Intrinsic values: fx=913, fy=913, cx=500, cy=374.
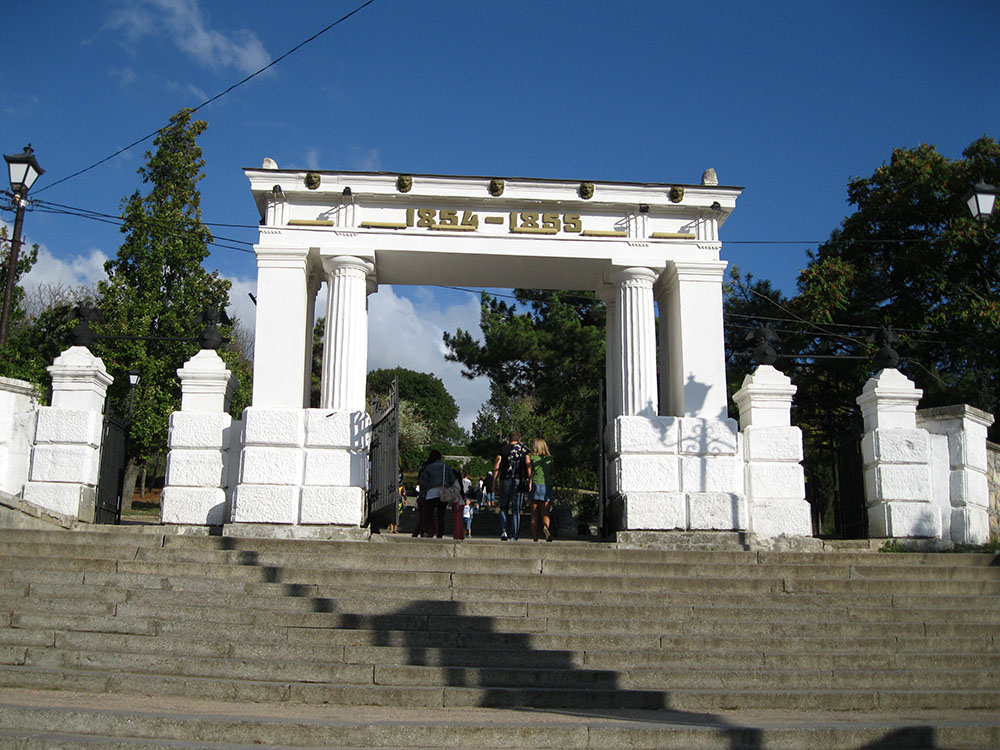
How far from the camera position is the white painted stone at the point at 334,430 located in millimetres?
12961

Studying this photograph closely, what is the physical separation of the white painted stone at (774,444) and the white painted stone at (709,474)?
0.49 m

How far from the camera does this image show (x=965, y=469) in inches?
521

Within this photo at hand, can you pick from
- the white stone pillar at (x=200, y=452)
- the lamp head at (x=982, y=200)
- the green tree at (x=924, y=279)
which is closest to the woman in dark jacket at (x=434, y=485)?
the white stone pillar at (x=200, y=452)

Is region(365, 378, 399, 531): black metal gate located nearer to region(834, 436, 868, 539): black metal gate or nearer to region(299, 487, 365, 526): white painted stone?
region(299, 487, 365, 526): white painted stone

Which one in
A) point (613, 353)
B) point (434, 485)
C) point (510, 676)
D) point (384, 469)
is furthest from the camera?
point (613, 353)

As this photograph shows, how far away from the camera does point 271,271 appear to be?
13.9m

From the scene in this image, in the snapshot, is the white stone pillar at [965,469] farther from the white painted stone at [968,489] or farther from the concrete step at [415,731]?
the concrete step at [415,731]

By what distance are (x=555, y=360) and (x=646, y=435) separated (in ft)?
46.9

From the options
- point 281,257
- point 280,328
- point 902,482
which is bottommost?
point 902,482

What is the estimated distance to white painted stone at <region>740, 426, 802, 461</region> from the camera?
1335cm

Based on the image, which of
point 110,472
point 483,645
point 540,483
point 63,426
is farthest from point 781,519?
point 63,426

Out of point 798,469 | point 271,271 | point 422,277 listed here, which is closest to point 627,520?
point 798,469

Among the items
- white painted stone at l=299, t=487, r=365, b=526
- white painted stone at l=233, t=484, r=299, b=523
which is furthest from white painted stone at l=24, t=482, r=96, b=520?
white painted stone at l=299, t=487, r=365, b=526

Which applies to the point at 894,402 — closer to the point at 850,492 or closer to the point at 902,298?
the point at 850,492
